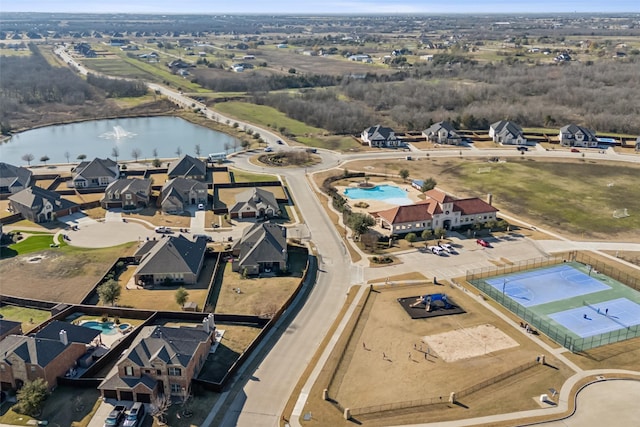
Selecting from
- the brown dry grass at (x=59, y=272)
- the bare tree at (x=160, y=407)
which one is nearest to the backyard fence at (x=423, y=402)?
the bare tree at (x=160, y=407)

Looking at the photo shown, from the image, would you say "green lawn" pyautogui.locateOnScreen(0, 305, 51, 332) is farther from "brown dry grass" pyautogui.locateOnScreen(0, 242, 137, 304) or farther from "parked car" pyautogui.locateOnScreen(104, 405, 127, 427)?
"parked car" pyautogui.locateOnScreen(104, 405, 127, 427)

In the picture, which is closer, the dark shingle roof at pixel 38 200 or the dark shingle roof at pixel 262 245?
the dark shingle roof at pixel 262 245

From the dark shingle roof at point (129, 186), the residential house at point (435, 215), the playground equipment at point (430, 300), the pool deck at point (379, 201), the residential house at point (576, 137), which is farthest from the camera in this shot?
the residential house at point (576, 137)

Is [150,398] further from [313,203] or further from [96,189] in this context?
[96,189]

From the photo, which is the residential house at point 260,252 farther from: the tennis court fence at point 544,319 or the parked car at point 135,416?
the parked car at point 135,416

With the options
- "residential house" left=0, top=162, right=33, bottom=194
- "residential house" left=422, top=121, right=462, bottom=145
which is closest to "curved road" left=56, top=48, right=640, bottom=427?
"residential house" left=0, top=162, right=33, bottom=194

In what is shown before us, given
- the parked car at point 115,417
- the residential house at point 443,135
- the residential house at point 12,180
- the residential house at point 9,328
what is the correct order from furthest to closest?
1. the residential house at point 443,135
2. the residential house at point 12,180
3. the residential house at point 9,328
4. the parked car at point 115,417
